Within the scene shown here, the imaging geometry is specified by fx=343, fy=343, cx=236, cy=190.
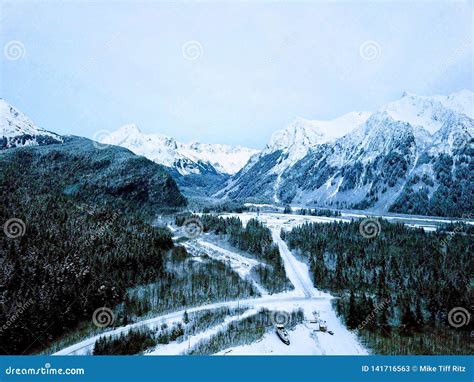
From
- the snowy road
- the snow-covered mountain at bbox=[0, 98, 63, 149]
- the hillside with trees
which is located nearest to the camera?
the snowy road

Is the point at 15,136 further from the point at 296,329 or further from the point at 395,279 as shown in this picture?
the point at 296,329

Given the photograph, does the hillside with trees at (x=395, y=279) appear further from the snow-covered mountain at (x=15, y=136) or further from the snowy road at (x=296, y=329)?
the snow-covered mountain at (x=15, y=136)

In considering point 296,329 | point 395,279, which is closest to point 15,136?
point 395,279

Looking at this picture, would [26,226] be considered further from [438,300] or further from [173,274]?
[438,300]

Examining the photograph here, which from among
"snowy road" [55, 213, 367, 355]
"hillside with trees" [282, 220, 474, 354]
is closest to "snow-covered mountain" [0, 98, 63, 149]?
"hillside with trees" [282, 220, 474, 354]

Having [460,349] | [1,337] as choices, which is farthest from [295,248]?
[1,337]

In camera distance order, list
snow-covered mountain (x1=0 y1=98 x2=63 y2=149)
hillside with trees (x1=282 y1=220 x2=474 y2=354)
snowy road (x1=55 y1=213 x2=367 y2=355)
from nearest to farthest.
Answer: snowy road (x1=55 y1=213 x2=367 y2=355) < hillside with trees (x1=282 y1=220 x2=474 y2=354) < snow-covered mountain (x1=0 y1=98 x2=63 y2=149)

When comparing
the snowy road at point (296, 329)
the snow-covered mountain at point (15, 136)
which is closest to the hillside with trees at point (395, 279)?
the snowy road at point (296, 329)

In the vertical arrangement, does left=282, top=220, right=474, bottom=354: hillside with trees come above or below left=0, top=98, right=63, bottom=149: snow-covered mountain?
below

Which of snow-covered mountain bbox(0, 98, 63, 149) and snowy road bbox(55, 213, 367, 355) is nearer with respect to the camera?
snowy road bbox(55, 213, 367, 355)

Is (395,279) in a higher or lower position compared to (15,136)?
lower

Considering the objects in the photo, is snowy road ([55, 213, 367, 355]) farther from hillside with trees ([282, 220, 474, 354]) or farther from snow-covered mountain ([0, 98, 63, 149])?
snow-covered mountain ([0, 98, 63, 149])
